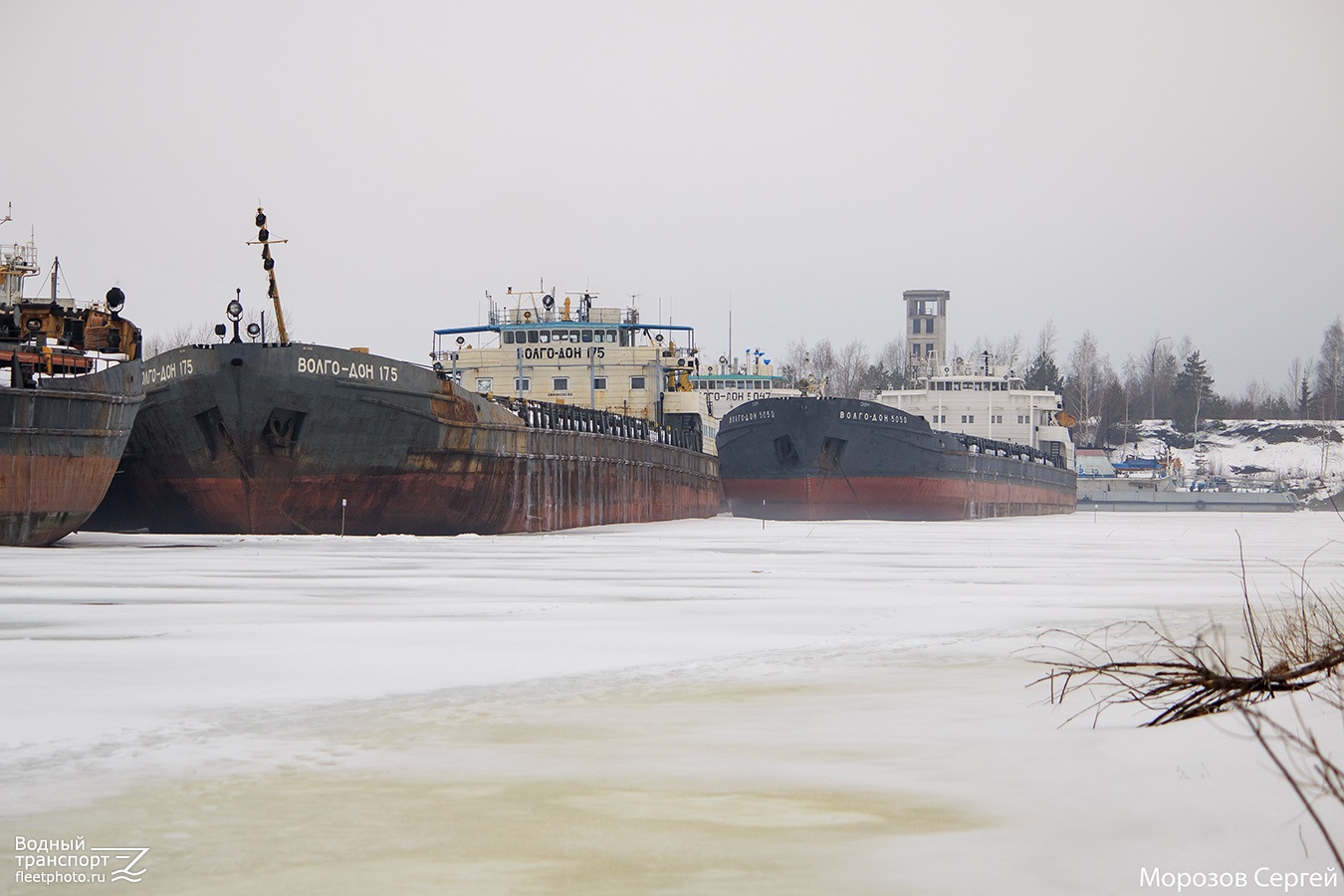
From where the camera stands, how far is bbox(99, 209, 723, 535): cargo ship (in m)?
25.6

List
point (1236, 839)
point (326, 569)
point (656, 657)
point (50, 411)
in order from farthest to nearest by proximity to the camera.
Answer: point (50, 411) < point (326, 569) < point (656, 657) < point (1236, 839)

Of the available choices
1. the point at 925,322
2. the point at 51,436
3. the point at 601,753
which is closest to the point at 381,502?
the point at 51,436

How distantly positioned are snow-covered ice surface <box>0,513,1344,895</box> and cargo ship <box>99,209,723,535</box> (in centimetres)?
1336

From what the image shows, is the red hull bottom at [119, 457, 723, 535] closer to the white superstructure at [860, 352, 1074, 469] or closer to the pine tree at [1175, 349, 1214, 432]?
the white superstructure at [860, 352, 1074, 469]

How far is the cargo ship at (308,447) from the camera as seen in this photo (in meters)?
25.6

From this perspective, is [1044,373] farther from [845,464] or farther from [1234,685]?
[1234,685]

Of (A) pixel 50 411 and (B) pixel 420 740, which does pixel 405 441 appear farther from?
(B) pixel 420 740

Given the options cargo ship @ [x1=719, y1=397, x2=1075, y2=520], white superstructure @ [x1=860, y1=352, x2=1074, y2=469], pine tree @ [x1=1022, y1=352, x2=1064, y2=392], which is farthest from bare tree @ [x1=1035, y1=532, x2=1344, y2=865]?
pine tree @ [x1=1022, y1=352, x2=1064, y2=392]

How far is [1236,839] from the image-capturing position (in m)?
4.61

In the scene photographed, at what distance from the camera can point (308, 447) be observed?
84.6ft

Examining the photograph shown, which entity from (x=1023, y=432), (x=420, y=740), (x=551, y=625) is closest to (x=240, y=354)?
(x=551, y=625)

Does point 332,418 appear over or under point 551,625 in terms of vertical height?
over

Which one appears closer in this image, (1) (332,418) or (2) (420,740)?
(2) (420,740)

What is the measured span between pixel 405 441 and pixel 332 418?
1563 mm
